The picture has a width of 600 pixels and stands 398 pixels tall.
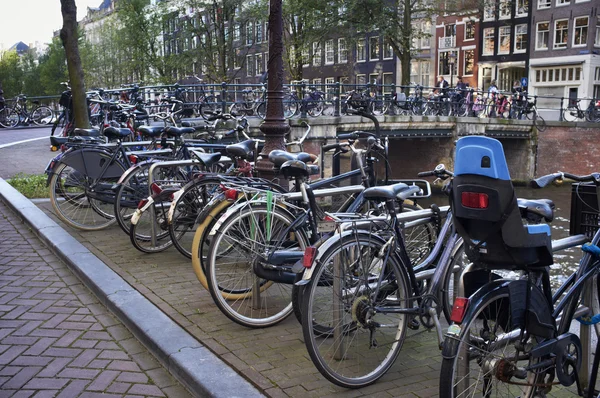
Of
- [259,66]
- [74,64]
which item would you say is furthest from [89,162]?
[259,66]

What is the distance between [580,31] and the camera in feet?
121

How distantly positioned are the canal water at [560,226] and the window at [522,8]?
18403 mm

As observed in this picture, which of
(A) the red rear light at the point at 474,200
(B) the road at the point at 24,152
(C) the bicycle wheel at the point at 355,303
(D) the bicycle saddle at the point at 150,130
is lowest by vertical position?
(B) the road at the point at 24,152

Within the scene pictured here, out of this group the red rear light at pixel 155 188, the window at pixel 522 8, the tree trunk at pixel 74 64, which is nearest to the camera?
the red rear light at pixel 155 188

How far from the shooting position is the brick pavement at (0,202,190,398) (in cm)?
327

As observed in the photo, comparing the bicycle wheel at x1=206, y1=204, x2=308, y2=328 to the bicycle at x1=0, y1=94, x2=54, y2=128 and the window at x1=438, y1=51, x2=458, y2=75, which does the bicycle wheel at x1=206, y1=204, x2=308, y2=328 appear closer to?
the bicycle at x1=0, y1=94, x2=54, y2=128

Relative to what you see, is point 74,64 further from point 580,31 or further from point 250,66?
point 250,66

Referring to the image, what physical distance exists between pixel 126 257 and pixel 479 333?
380 cm

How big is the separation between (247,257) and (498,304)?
73.0 inches

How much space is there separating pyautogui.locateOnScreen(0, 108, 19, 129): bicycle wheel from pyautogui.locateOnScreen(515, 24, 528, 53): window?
2989 cm

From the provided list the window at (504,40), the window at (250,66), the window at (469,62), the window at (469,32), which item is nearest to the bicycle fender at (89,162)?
the window at (504,40)

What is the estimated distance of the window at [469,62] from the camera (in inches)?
1683

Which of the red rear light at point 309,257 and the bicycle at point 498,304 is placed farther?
the red rear light at point 309,257

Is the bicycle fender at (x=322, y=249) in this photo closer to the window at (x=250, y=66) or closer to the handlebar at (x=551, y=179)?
the handlebar at (x=551, y=179)
